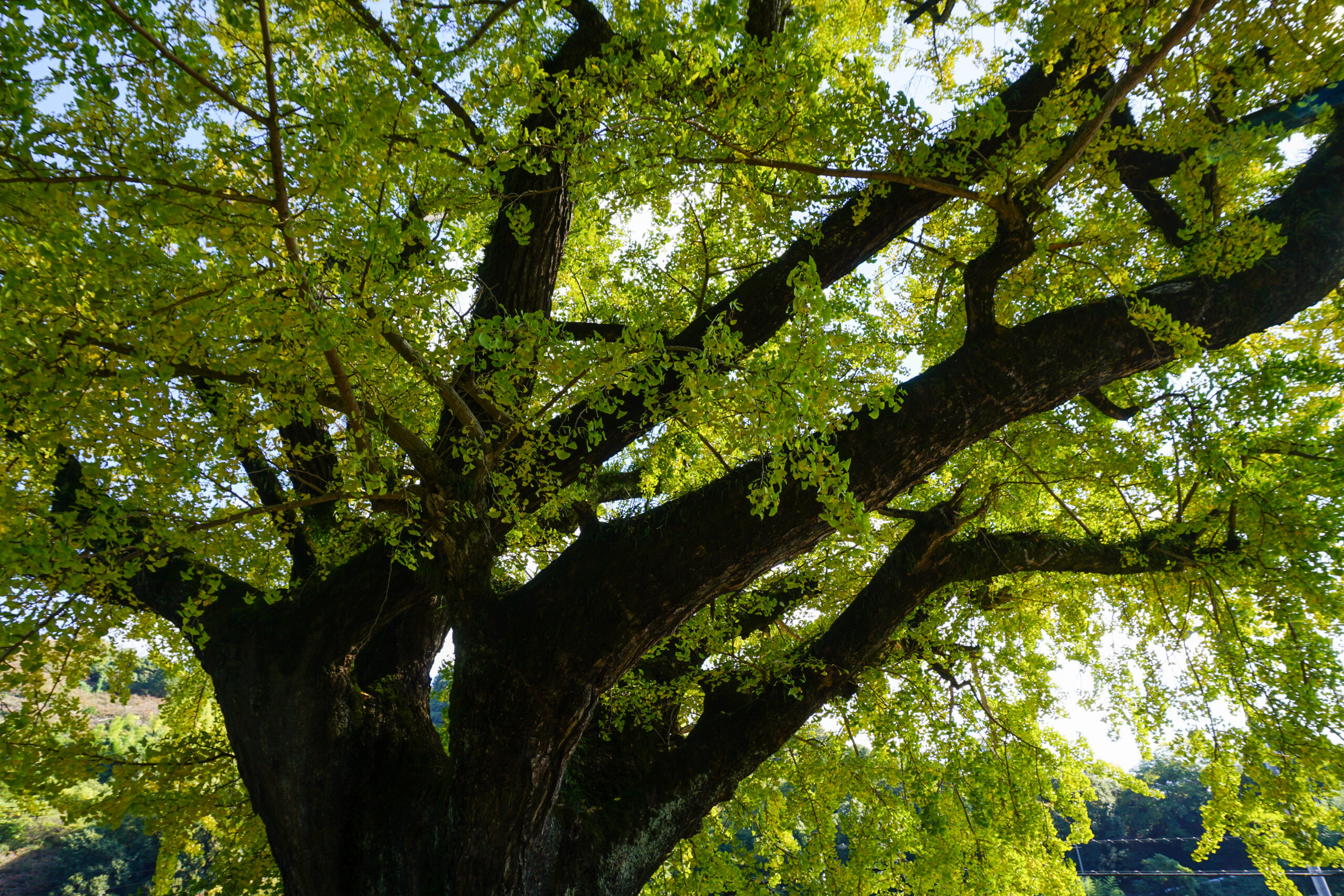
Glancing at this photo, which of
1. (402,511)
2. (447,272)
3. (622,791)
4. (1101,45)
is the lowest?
(622,791)

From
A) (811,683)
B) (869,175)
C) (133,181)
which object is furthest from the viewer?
(811,683)

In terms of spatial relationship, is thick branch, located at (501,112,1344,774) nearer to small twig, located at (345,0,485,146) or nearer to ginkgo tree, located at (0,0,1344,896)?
ginkgo tree, located at (0,0,1344,896)

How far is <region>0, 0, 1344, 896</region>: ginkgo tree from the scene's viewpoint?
186 cm

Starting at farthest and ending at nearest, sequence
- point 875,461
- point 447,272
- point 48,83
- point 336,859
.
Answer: point 336,859, point 875,461, point 447,272, point 48,83

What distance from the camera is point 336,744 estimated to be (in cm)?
365

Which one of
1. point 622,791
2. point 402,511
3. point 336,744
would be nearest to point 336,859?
point 336,744

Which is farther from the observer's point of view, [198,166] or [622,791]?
[622,791]

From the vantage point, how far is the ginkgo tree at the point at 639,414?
1.86m

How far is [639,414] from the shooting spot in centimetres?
370

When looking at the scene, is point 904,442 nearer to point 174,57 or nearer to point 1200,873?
point 174,57

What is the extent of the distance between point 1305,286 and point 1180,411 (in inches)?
36.7

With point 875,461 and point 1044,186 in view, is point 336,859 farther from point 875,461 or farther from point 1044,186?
point 1044,186

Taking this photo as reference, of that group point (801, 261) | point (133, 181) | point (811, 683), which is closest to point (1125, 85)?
point (801, 261)

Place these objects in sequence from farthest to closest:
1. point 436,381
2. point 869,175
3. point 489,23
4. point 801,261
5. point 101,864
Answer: point 101,864
point 801,261
point 489,23
point 869,175
point 436,381
